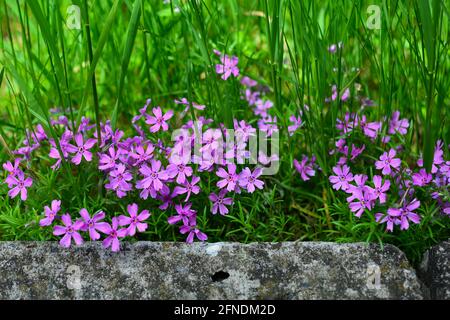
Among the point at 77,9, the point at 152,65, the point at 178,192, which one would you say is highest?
the point at 77,9

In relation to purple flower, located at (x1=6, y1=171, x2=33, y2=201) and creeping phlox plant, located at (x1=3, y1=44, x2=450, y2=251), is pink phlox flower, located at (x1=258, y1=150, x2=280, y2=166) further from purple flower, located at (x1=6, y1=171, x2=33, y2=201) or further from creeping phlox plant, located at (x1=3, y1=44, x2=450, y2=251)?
purple flower, located at (x1=6, y1=171, x2=33, y2=201)

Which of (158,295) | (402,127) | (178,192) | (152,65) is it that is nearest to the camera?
(158,295)

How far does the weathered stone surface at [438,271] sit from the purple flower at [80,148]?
107 cm

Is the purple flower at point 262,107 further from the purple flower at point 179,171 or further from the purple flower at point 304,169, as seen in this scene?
the purple flower at point 179,171

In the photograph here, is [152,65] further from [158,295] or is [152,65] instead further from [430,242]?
[430,242]

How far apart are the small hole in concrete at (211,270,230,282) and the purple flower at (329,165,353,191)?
1.47ft

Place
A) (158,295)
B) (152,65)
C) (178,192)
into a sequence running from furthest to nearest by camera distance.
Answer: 1. (152,65)
2. (178,192)
3. (158,295)

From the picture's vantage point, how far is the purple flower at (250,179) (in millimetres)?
1889

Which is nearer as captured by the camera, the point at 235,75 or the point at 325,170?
the point at 325,170

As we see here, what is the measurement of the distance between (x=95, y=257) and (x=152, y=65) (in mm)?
944

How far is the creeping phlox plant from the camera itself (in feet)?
5.99

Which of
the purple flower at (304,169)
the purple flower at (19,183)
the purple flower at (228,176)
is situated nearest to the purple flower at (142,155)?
the purple flower at (228,176)

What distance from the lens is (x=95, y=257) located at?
182 cm

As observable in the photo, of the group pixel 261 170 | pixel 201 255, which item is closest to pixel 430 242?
pixel 261 170
